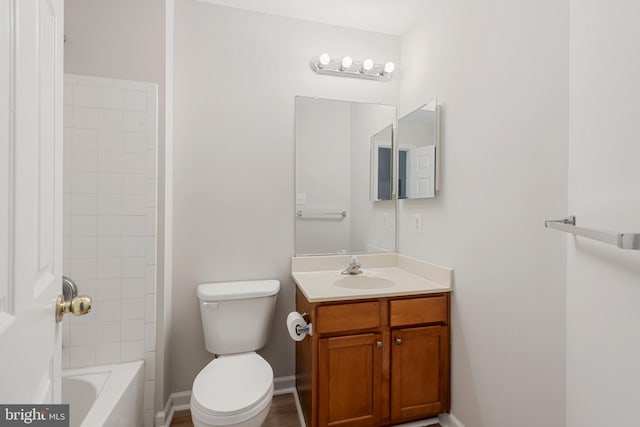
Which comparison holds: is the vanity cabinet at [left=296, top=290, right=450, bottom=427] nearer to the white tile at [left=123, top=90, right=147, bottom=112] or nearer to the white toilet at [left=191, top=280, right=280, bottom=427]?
the white toilet at [left=191, top=280, right=280, bottom=427]

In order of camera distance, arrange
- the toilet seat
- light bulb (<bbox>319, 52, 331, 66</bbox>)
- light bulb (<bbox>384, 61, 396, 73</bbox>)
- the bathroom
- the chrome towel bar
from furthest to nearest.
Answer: light bulb (<bbox>384, 61, 396, 73</bbox>) → light bulb (<bbox>319, 52, 331, 66</bbox>) → the toilet seat → the bathroom → the chrome towel bar

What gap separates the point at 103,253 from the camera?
161 centimetres

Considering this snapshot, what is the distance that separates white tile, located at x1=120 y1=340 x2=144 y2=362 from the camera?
164 cm

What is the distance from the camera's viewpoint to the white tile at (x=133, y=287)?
164cm

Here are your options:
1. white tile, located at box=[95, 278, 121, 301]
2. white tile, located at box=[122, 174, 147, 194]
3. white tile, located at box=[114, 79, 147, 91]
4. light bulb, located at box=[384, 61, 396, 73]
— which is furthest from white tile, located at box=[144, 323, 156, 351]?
light bulb, located at box=[384, 61, 396, 73]

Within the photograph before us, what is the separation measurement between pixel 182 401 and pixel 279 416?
63 cm

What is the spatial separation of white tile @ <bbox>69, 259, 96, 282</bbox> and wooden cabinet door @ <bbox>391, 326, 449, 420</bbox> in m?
1.61

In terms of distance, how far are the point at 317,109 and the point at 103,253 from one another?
5.08ft

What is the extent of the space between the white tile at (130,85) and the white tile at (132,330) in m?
1.24

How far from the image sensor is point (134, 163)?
5.36ft

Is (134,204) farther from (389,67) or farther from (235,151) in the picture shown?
(389,67)

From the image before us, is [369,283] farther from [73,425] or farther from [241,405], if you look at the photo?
[73,425]

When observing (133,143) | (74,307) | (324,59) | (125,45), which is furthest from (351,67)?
(74,307)

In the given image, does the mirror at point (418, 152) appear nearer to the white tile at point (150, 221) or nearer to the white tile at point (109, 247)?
the white tile at point (150, 221)
